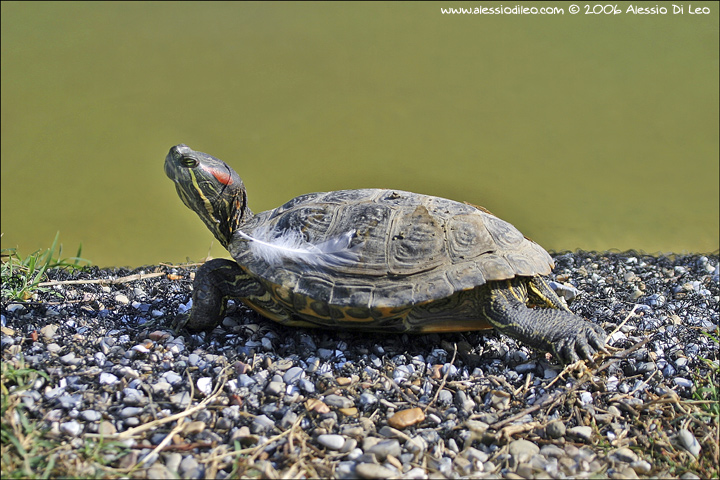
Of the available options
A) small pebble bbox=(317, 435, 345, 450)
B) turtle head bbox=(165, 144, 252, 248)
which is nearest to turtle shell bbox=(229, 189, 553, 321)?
turtle head bbox=(165, 144, 252, 248)

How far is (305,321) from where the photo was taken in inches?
126

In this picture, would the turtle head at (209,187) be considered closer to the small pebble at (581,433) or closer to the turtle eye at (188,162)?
the turtle eye at (188,162)

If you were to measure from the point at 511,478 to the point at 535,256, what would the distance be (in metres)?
1.35

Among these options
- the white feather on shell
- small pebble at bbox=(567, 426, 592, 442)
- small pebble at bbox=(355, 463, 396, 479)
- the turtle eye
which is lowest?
small pebble at bbox=(567, 426, 592, 442)

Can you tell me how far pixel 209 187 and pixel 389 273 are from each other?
1346mm

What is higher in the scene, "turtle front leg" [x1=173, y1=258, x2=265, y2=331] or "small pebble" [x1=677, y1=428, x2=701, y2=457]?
"turtle front leg" [x1=173, y1=258, x2=265, y2=331]

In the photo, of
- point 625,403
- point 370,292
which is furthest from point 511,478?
point 370,292

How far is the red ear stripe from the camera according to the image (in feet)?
11.5

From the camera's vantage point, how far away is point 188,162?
3459 millimetres

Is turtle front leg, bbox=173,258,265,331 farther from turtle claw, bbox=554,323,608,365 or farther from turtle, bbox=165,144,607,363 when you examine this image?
turtle claw, bbox=554,323,608,365

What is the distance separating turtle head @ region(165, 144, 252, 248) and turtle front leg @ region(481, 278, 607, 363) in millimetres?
1712

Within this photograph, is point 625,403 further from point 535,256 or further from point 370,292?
point 370,292

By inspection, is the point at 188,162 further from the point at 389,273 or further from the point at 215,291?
the point at 389,273

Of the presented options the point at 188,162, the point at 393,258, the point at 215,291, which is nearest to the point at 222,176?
the point at 188,162
